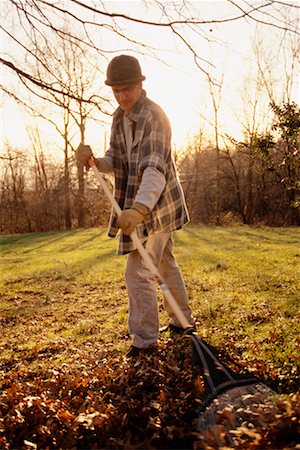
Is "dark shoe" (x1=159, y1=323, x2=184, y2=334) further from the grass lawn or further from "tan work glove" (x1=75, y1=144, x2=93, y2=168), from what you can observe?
"tan work glove" (x1=75, y1=144, x2=93, y2=168)

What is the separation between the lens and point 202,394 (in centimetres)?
284

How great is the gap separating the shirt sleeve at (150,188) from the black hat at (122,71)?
0.75 metres

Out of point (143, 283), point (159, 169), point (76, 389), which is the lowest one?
point (76, 389)

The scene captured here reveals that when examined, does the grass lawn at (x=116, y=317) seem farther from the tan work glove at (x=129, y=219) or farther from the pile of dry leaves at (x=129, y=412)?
the tan work glove at (x=129, y=219)

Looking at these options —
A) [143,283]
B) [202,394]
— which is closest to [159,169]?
[143,283]

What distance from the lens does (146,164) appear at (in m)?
3.29

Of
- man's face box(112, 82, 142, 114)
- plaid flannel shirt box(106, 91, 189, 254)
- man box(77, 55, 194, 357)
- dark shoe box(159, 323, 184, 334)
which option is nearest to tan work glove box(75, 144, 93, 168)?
man box(77, 55, 194, 357)

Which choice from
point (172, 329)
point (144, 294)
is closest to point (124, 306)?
point (172, 329)

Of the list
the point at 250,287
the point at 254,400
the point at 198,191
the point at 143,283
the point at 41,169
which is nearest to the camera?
the point at 254,400

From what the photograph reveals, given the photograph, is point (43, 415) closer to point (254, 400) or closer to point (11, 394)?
point (11, 394)

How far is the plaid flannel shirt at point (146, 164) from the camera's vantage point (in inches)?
134

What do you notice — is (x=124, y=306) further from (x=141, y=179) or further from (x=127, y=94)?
(x=127, y=94)

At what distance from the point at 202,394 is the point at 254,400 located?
342 millimetres

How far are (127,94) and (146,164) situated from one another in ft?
2.09
